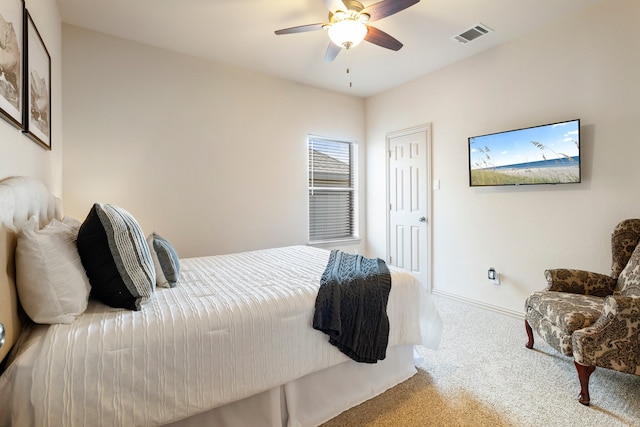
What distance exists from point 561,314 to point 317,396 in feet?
5.31

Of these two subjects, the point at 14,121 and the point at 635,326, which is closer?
the point at 14,121

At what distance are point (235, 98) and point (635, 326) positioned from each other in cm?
386

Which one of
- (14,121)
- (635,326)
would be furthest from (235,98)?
(635,326)

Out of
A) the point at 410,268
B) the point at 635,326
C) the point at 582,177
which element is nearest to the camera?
the point at 635,326

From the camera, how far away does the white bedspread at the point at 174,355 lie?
101cm

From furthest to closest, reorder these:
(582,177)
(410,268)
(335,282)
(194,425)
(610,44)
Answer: (410,268), (582,177), (610,44), (335,282), (194,425)

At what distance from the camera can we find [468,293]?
348 centimetres

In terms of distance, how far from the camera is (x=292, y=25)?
2738mm

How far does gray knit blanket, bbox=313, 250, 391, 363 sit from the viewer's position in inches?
62.7

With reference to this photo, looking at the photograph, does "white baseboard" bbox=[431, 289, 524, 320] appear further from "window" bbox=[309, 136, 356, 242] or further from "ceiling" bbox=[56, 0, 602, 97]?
"ceiling" bbox=[56, 0, 602, 97]

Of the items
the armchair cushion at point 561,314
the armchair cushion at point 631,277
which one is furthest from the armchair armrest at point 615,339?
the armchair cushion at point 631,277

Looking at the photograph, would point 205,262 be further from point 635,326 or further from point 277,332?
point 635,326

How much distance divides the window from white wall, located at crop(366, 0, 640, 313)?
100 centimetres

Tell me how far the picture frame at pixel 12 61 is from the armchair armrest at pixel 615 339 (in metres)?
3.17
